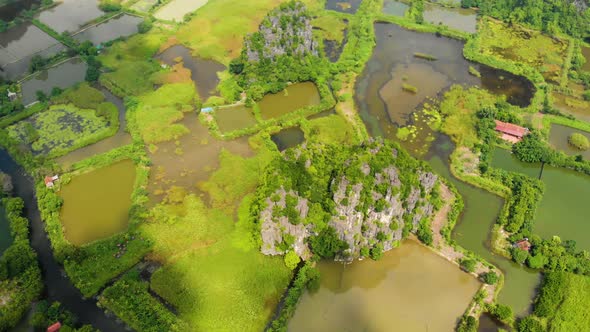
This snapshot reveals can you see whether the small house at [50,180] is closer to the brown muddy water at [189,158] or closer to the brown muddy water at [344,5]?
the brown muddy water at [189,158]

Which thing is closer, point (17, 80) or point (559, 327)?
point (559, 327)

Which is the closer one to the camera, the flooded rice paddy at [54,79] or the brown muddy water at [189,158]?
the brown muddy water at [189,158]

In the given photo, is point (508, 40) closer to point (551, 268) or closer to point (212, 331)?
point (551, 268)

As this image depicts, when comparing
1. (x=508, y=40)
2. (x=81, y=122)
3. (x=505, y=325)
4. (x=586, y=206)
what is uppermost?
(x=508, y=40)

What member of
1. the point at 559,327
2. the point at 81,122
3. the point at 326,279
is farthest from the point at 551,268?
the point at 81,122

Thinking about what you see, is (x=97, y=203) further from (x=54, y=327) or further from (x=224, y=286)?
(x=224, y=286)

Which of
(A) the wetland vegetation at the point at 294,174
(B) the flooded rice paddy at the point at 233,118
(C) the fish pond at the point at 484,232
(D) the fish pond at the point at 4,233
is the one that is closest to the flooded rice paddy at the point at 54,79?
(A) the wetland vegetation at the point at 294,174
